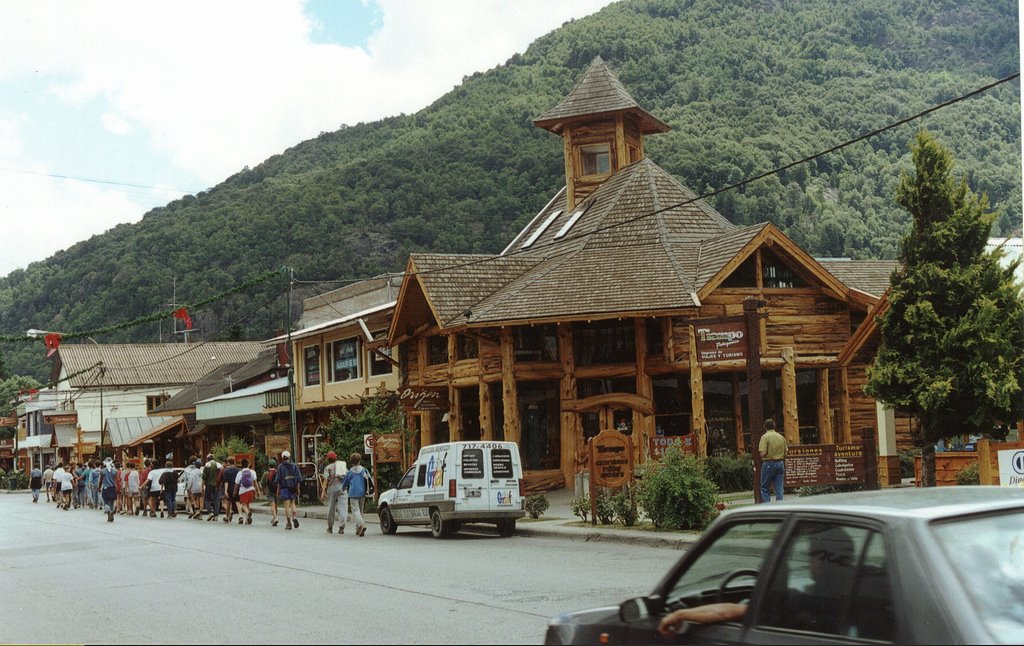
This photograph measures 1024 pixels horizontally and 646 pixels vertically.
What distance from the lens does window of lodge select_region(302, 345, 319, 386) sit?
45.3 m

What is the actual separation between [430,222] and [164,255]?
50.1 feet

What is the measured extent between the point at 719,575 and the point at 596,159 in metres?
37.7

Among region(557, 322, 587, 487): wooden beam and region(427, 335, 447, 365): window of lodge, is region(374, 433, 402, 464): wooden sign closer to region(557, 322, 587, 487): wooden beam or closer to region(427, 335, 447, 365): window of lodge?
region(557, 322, 587, 487): wooden beam

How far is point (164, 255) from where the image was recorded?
62.3 m

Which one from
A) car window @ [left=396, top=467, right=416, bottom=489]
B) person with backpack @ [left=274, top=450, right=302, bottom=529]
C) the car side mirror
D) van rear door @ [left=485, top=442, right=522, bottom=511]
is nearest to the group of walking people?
person with backpack @ [left=274, top=450, right=302, bottom=529]

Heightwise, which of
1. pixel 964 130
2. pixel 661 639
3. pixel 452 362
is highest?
pixel 964 130

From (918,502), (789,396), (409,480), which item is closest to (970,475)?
(409,480)

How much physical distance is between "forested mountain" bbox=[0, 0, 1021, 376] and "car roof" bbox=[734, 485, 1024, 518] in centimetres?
5442

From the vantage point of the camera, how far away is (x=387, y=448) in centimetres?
3030

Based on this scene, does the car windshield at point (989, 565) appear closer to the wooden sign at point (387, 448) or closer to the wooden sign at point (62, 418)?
the wooden sign at point (387, 448)

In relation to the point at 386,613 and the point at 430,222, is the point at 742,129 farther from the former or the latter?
the point at 386,613

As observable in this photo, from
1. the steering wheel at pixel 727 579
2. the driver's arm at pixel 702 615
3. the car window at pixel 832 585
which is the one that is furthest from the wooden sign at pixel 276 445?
the car window at pixel 832 585

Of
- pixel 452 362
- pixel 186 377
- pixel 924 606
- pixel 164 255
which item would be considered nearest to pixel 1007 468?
pixel 924 606

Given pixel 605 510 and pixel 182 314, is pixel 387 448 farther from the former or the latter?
pixel 182 314
